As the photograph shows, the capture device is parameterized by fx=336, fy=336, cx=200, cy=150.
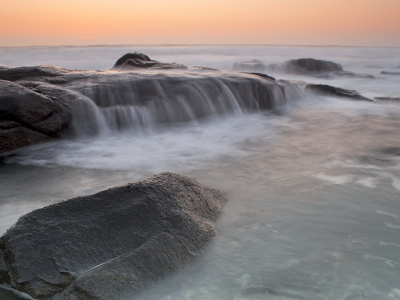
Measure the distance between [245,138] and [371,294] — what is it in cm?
402

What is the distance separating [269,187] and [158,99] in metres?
3.74

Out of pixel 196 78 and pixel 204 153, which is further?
pixel 196 78

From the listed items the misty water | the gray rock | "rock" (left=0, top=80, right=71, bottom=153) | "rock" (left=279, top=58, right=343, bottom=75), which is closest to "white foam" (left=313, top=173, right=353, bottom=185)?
the misty water

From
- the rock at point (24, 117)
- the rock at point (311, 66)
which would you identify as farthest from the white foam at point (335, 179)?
the rock at point (311, 66)

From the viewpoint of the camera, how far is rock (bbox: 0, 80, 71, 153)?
4.57 metres

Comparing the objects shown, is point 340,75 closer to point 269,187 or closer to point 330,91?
point 330,91

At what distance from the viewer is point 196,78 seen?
24.7 ft

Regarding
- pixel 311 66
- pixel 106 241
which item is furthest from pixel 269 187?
pixel 311 66

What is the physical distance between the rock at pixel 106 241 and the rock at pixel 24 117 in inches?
117

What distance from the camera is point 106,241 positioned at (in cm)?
204

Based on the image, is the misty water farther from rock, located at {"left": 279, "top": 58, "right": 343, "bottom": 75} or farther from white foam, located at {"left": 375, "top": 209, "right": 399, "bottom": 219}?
rock, located at {"left": 279, "top": 58, "right": 343, "bottom": 75}

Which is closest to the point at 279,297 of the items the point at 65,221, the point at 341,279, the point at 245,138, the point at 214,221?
the point at 341,279

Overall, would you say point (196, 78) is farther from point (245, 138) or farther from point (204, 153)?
point (204, 153)

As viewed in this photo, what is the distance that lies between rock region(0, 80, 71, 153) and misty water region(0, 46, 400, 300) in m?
0.19
